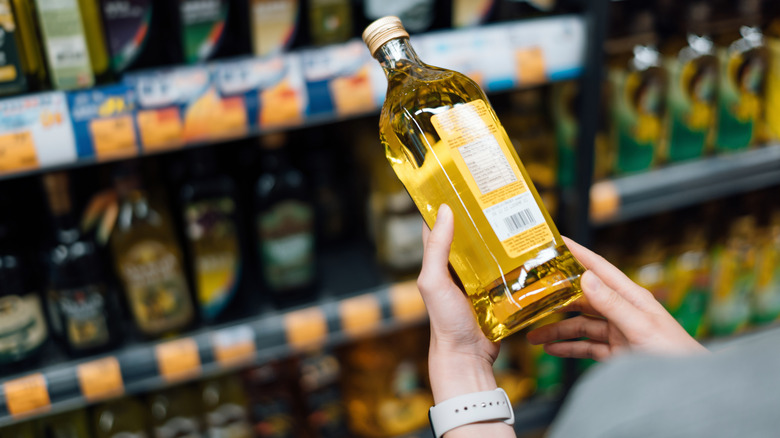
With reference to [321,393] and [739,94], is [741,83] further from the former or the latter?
[321,393]

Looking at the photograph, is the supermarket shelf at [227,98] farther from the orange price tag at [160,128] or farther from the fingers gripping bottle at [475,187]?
the fingers gripping bottle at [475,187]

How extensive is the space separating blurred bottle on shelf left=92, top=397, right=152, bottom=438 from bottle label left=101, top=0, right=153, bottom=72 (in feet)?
2.25

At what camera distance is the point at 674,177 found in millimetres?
1395

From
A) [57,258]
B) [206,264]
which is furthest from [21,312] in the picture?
[206,264]

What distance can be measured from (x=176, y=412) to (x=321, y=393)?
0.31 m

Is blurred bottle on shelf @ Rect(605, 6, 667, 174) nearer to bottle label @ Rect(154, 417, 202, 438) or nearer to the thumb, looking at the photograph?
the thumb

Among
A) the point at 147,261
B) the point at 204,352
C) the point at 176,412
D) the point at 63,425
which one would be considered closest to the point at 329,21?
the point at 147,261

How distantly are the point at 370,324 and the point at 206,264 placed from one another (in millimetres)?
342

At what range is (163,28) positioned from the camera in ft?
3.72

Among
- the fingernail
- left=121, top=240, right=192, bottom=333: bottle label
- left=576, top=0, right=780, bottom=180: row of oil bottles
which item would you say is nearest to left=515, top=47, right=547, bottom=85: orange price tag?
left=576, top=0, right=780, bottom=180: row of oil bottles

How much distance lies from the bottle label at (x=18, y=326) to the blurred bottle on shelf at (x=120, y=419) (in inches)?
9.4

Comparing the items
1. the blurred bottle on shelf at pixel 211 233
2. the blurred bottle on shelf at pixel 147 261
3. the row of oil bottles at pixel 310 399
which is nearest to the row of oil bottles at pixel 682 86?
the row of oil bottles at pixel 310 399

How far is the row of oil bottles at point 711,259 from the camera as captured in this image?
5.23ft

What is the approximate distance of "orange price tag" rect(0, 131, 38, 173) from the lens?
0.86m
